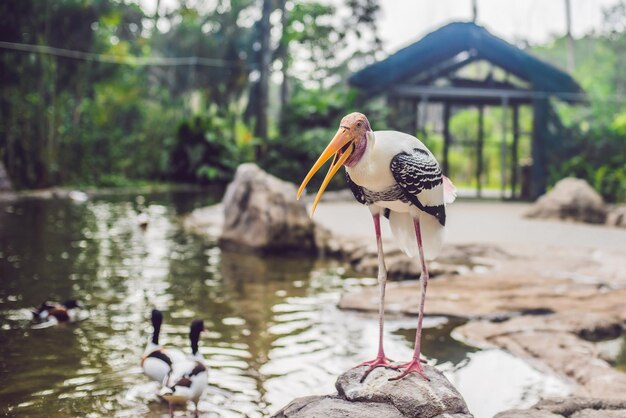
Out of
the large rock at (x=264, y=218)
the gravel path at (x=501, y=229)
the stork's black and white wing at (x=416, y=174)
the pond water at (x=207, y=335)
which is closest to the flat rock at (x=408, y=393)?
the stork's black and white wing at (x=416, y=174)

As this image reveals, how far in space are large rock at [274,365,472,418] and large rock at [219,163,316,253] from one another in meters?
7.55

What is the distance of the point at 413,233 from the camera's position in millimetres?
3969

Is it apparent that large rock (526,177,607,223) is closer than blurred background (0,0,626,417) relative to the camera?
No

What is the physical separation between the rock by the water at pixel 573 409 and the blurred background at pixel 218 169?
81 cm

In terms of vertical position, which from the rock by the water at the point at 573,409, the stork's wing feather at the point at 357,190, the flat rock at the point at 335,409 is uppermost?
the stork's wing feather at the point at 357,190

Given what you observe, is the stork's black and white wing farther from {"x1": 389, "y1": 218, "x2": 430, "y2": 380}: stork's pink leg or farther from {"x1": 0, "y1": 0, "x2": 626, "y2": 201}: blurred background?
{"x1": 0, "y1": 0, "x2": 626, "y2": 201}: blurred background

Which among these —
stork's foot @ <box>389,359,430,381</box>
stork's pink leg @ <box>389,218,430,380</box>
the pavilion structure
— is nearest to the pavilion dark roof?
the pavilion structure

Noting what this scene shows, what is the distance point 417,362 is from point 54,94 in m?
20.6

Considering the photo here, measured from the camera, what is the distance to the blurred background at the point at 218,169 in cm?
574

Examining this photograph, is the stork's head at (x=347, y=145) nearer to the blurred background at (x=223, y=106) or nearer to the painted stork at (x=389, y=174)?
the painted stork at (x=389, y=174)

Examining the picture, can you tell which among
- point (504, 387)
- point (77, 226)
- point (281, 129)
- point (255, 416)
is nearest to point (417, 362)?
point (255, 416)

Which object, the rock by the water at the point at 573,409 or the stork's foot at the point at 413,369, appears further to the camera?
the rock by the water at the point at 573,409

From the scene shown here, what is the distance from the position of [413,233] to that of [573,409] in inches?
56.8

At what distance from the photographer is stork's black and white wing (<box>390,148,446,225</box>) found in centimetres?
336
